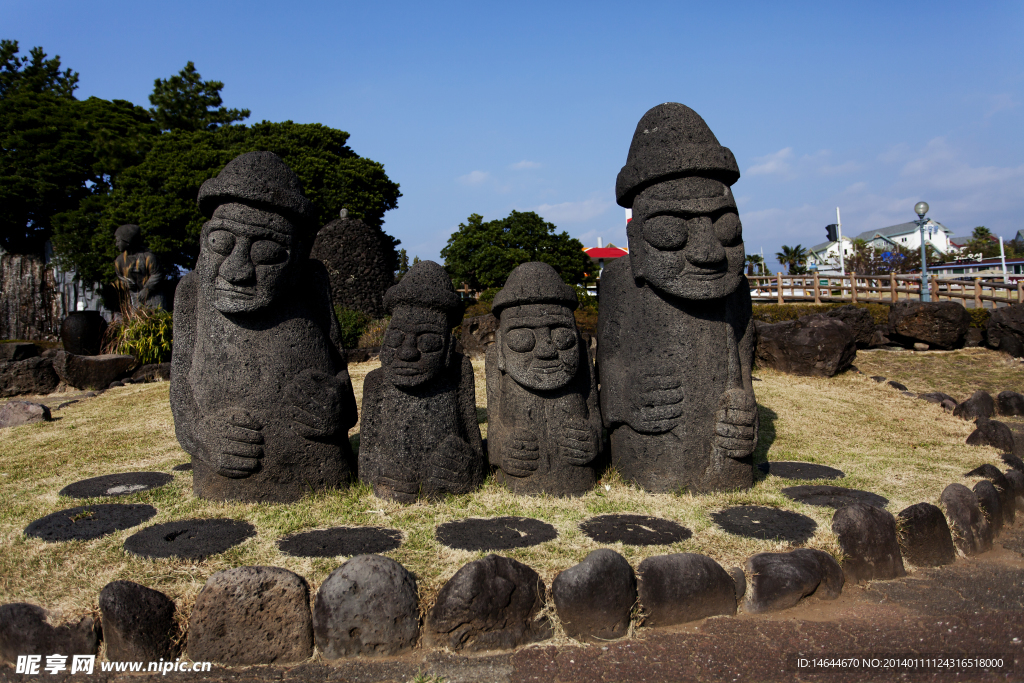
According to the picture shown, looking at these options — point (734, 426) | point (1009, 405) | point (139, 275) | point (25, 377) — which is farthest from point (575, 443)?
point (139, 275)

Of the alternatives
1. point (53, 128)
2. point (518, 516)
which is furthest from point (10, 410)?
point (53, 128)

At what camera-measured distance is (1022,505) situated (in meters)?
4.70

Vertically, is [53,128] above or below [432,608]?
above

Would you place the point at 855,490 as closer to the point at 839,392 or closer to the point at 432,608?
the point at 432,608

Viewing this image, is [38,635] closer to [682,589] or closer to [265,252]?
[265,252]

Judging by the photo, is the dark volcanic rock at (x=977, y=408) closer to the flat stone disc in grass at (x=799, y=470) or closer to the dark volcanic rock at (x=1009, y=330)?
the flat stone disc in grass at (x=799, y=470)

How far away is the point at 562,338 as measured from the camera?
4.46m

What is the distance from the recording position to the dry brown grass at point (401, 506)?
3.32 meters

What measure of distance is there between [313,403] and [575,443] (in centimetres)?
176

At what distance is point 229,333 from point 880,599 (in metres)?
4.05

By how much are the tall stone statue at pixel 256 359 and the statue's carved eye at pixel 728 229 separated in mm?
2745

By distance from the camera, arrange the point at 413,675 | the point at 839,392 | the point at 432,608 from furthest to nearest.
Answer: the point at 839,392, the point at 432,608, the point at 413,675

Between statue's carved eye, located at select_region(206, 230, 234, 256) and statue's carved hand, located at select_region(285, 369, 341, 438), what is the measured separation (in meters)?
0.91

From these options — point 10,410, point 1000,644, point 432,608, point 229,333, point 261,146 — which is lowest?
point 1000,644
